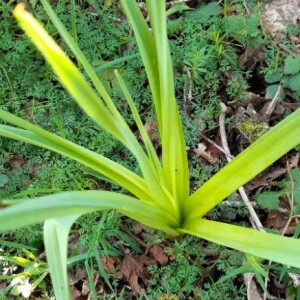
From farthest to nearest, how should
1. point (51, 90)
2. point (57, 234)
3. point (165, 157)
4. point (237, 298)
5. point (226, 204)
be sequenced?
point (51, 90)
point (226, 204)
point (237, 298)
point (165, 157)
point (57, 234)

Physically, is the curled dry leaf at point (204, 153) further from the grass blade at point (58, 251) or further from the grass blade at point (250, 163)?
the grass blade at point (58, 251)

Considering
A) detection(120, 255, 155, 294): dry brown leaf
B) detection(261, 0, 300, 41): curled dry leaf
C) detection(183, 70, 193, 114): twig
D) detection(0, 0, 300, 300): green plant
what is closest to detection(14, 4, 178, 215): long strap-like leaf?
detection(0, 0, 300, 300): green plant

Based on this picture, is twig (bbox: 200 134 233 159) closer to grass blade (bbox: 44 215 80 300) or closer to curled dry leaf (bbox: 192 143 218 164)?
curled dry leaf (bbox: 192 143 218 164)

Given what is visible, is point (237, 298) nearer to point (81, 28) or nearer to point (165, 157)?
point (165, 157)

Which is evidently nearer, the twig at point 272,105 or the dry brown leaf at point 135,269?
the dry brown leaf at point 135,269

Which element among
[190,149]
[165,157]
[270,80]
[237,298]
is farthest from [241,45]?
[237,298]

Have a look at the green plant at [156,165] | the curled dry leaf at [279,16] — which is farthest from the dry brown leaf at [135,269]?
the curled dry leaf at [279,16]

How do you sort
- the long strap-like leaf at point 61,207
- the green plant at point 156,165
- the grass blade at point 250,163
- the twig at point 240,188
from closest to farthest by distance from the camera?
the long strap-like leaf at point 61,207 < the green plant at point 156,165 < the grass blade at point 250,163 < the twig at point 240,188
